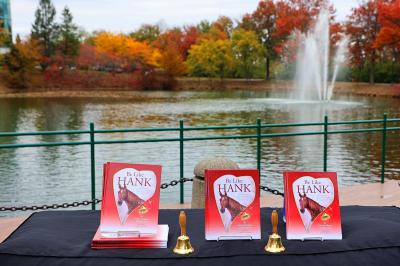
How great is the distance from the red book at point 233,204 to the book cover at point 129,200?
0.31m

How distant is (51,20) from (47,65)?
1008 centimetres

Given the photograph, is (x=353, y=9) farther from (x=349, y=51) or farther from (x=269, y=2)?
(x=269, y=2)

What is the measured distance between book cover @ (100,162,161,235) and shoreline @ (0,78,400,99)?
48.7m

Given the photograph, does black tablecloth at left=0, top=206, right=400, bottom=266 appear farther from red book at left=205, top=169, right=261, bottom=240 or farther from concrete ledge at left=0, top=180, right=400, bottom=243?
concrete ledge at left=0, top=180, right=400, bottom=243

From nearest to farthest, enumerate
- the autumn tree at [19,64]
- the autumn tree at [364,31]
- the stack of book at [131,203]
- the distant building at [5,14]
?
the stack of book at [131,203]
the autumn tree at [364,31]
the autumn tree at [19,64]
the distant building at [5,14]

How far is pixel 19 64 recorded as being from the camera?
64.5m

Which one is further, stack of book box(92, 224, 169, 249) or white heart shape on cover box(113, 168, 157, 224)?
white heart shape on cover box(113, 168, 157, 224)

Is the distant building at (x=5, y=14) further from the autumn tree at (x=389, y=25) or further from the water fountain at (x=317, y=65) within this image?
the autumn tree at (x=389, y=25)

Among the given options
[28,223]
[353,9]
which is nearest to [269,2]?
[353,9]

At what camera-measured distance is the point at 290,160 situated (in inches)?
557

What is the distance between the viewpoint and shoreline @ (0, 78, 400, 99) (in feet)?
174

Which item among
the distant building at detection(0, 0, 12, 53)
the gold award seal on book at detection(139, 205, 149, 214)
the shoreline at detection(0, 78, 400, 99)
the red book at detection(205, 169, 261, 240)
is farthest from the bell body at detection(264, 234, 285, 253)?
the distant building at detection(0, 0, 12, 53)

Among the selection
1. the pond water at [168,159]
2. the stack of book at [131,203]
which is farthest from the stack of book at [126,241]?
the pond water at [168,159]

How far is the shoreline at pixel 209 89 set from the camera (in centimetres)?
5291
